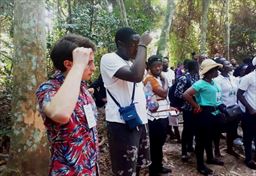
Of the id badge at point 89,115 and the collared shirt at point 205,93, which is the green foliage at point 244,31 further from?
the id badge at point 89,115

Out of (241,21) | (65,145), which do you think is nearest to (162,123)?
(65,145)

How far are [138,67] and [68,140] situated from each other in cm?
113

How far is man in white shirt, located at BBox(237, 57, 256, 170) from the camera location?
5.46m

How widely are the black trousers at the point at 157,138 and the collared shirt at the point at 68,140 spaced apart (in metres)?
2.67

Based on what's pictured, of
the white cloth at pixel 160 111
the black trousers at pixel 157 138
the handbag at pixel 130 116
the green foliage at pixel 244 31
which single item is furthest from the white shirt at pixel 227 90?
the green foliage at pixel 244 31

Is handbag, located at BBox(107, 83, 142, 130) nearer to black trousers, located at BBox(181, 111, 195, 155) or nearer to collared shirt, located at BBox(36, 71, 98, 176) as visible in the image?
collared shirt, located at BBox(36, 71, 98, 176)

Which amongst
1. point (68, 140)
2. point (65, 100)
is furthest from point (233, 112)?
point (65, 100)

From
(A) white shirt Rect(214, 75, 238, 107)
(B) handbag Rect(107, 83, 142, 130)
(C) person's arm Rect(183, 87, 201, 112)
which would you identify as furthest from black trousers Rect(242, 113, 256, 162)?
(B) handbag Rect(107, 83, 142, 130)

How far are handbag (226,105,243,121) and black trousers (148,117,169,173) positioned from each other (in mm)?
1441

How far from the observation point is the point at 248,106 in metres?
5.42

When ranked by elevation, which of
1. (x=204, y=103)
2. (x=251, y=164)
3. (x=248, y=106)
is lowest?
(x=251, y=164)

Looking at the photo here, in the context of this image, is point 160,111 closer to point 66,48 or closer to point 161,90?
point 161,90

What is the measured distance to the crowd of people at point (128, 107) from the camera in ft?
6.43

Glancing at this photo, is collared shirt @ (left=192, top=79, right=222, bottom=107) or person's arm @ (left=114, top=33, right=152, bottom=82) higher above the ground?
person's arm @ (left=114, top=33, right=152, bottom=82)
